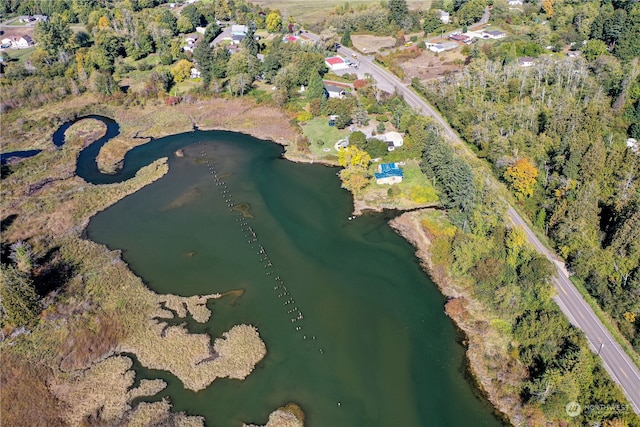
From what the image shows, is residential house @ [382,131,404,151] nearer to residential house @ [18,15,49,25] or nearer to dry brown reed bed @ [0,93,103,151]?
dry brown reed bed @ [0,93,103,151]

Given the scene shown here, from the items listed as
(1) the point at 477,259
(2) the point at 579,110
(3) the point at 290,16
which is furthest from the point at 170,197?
(3) the point at 290,16

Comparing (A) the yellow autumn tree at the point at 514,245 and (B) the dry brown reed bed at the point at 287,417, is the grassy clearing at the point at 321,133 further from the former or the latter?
(B) the dry brown reed bed at the point at 287,417

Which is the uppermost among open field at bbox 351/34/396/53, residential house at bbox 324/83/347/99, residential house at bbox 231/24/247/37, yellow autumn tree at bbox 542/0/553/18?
yellow autumn tree at bbox 542/0/553/18

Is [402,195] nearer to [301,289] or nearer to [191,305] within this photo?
[301,289]

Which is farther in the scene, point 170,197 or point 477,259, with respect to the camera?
point 170,197

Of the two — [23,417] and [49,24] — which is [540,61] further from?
[49,24]
